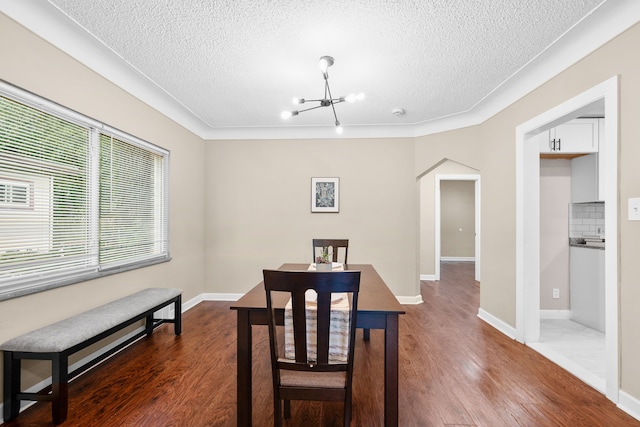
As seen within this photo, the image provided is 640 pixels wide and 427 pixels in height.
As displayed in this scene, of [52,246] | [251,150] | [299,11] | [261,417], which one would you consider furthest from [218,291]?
[299,11]

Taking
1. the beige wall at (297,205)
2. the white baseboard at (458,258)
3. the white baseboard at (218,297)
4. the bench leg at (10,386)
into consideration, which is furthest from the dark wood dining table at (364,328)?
the white baseboard at (458,258)

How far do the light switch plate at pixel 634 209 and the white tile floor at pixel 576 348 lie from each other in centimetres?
125

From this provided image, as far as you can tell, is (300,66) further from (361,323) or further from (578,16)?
(361,323)

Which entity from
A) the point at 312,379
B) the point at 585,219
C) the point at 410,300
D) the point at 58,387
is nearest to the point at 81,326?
the point at 58,387

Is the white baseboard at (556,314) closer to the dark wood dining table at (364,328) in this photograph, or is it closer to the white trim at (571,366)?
the white trim at (571,366)

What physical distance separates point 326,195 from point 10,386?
365 centimetres

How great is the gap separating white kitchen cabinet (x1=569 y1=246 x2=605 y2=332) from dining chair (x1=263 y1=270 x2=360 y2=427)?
3426 millimetres

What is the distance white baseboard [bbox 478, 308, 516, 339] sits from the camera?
124 inches

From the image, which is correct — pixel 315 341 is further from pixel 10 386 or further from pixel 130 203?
pixel 130 203

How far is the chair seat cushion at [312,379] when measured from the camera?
1.44m

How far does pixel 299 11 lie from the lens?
2.01 m

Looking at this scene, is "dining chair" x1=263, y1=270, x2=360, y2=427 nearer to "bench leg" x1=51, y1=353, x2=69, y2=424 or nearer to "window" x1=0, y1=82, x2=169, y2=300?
"bench leg" x1=51, y1=353, x2=69, y2=424

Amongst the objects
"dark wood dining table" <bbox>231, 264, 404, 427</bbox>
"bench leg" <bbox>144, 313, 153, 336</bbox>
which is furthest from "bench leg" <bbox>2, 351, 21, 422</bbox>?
"dark wood dining table" <bbox>231, 264, 404, 427</bbox>

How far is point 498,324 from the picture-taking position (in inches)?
134
